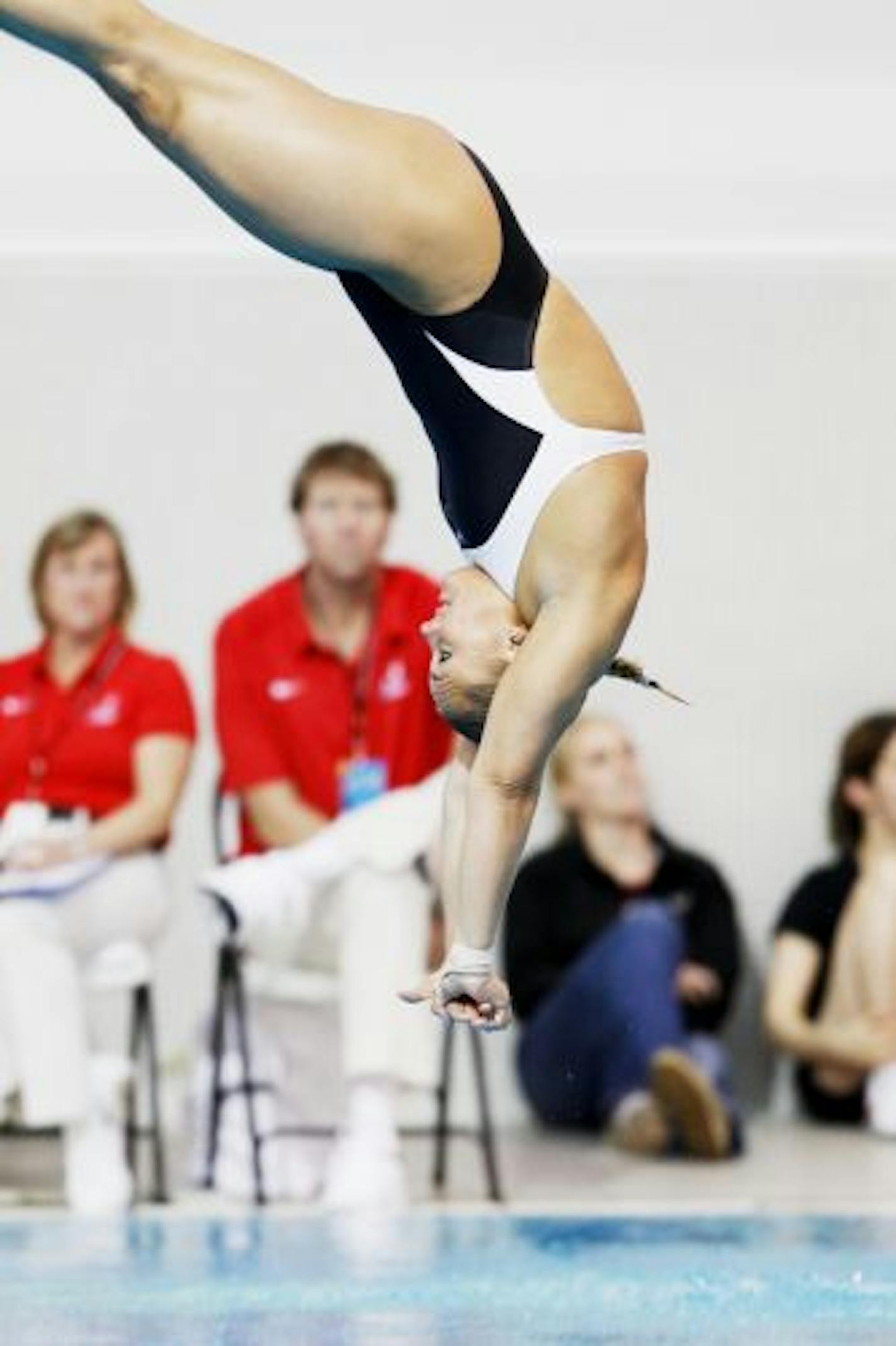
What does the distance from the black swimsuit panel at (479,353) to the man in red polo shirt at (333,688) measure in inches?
96.6

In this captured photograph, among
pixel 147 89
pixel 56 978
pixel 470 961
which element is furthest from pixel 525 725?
pixel 56 978

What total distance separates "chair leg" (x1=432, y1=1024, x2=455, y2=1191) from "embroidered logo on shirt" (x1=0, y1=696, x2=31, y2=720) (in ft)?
3.58

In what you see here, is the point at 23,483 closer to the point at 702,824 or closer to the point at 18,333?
the point at 18,333

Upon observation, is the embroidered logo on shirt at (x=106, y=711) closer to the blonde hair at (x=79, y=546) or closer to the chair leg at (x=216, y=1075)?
the blonde hair at (x=79, y=546)

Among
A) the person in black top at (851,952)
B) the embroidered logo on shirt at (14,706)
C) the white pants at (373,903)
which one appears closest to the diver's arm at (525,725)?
the white pants at (373,903)

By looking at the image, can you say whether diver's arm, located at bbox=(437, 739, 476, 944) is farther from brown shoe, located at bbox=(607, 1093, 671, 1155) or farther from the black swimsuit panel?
brown shoe, located at bbox=(607, 1093, 671, 1155)

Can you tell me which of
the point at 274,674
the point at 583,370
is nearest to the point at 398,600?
the point at 274,674

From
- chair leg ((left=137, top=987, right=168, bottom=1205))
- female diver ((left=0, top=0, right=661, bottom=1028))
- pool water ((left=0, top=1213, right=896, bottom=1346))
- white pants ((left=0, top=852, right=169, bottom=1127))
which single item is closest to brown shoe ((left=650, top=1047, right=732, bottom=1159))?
pool water ((left=0, top=1213, right=896, bottom=1346))

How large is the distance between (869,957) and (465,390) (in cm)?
379

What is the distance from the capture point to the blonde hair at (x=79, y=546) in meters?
8.61

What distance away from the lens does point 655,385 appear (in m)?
9.92

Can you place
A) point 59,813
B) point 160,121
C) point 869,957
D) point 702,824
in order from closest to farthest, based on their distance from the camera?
point 160,121 → point 59,813 → point 869,957 → point 702,824

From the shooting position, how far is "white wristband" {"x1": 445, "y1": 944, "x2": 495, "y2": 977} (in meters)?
5.96

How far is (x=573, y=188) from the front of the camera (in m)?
9.72
